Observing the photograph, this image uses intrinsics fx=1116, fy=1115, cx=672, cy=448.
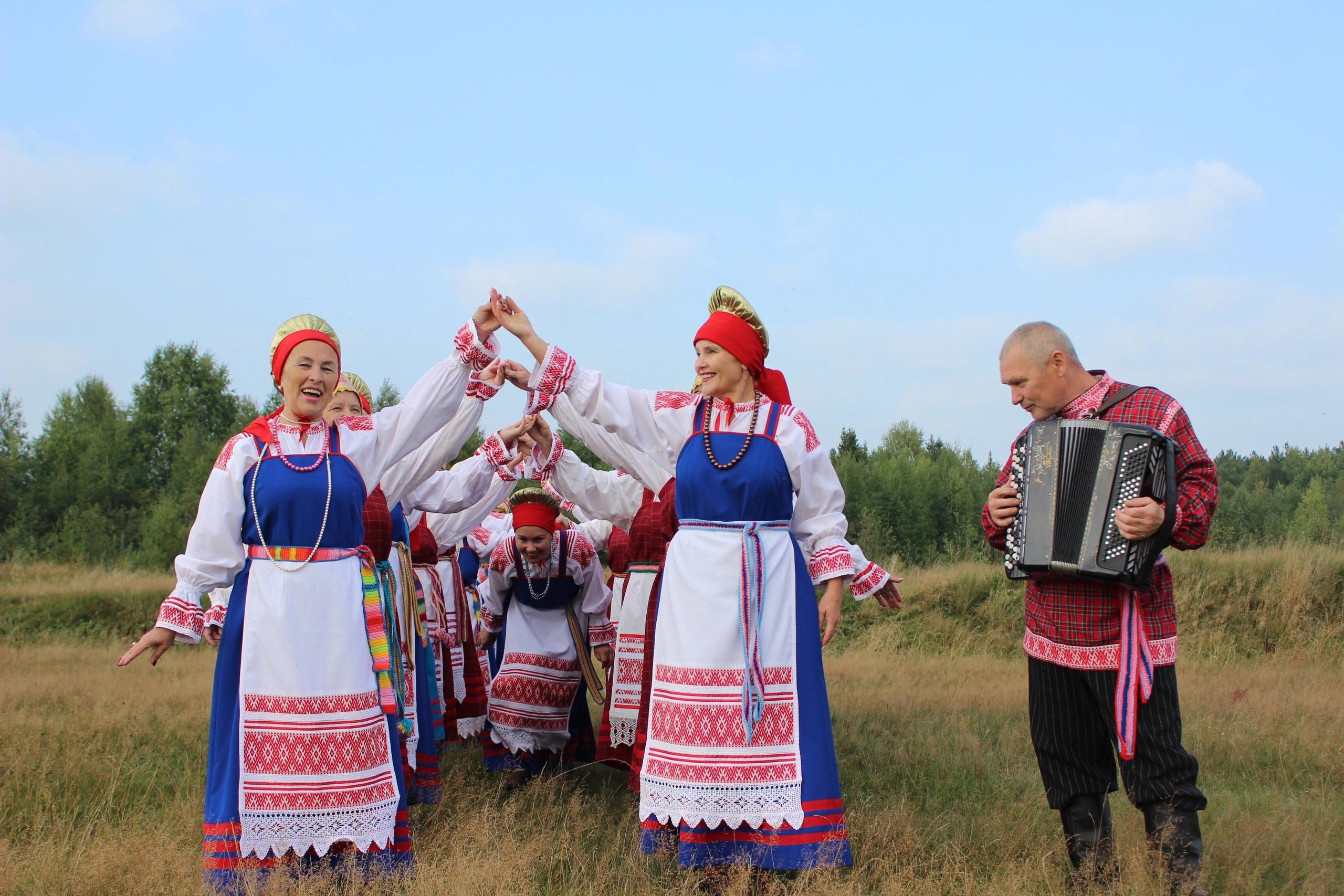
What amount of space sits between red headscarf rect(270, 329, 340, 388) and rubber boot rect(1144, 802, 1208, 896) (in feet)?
11.0

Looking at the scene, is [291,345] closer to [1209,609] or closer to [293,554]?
[293,554]

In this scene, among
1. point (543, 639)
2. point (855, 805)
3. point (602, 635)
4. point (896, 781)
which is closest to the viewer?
point (855, 805)

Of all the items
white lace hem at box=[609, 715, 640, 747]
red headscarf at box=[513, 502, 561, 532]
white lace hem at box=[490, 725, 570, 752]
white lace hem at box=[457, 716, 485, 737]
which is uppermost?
red headscarf at box=[513, 502, 561, 532]

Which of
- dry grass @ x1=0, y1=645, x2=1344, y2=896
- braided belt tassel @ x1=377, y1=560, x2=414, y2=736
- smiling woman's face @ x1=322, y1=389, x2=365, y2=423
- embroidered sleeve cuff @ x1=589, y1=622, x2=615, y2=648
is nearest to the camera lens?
dry grass @ x1=0, y1=645, x2=1344, y2=896

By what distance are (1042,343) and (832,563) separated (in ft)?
3.64

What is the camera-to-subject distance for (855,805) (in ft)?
17.6

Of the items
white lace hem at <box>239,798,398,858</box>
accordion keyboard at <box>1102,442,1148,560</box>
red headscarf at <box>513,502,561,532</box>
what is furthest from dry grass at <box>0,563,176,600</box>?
accordion keyboard at <box>1102,442,1148,560</box>

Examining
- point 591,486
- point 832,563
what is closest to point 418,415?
point 832,563

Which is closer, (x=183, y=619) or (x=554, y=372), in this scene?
(x=183, y=619)

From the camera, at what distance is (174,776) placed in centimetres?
619

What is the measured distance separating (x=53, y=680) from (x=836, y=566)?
8229 mm

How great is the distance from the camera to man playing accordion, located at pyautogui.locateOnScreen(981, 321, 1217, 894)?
3.73 metres

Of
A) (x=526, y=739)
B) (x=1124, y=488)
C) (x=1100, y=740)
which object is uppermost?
(x=1124, y=488)

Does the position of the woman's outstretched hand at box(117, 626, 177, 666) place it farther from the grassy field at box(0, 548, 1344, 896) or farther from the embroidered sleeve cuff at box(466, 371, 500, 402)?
the embroidered sleeve cuff at box(466, 371, 500, 402)
